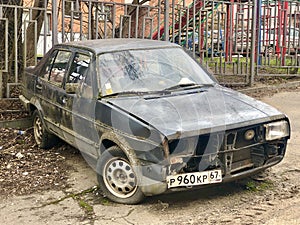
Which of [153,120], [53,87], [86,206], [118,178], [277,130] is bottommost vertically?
[86,206]

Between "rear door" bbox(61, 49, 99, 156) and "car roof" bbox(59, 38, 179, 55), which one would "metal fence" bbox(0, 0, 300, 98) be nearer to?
"car roof" bbox(59, 38, 179, 55)

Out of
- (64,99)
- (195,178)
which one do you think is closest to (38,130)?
(64,99)

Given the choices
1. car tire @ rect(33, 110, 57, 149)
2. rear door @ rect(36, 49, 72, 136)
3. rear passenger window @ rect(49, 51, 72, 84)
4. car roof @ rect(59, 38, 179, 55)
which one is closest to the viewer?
car roof @ rect(59, 38, 179, 55)

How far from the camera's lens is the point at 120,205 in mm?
4336

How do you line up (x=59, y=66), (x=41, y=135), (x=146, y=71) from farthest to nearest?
(x=41, y=135), (x=59, y=66), (x=146, y=71)

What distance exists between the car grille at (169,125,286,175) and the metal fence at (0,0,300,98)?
14.8 ft

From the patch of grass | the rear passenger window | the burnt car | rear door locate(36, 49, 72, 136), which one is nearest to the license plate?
the burnt car

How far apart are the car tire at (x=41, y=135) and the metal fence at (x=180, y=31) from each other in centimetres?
141

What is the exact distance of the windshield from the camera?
16.1 feet

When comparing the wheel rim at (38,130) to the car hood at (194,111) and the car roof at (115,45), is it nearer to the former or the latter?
the car roof at (115,45)

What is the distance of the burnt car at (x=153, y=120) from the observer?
13.2ft

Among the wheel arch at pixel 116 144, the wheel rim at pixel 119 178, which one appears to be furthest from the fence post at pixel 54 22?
the wheel rim at pixel 119 178

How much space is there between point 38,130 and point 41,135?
0.48 feet

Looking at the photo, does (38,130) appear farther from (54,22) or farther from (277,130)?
(277,130)
